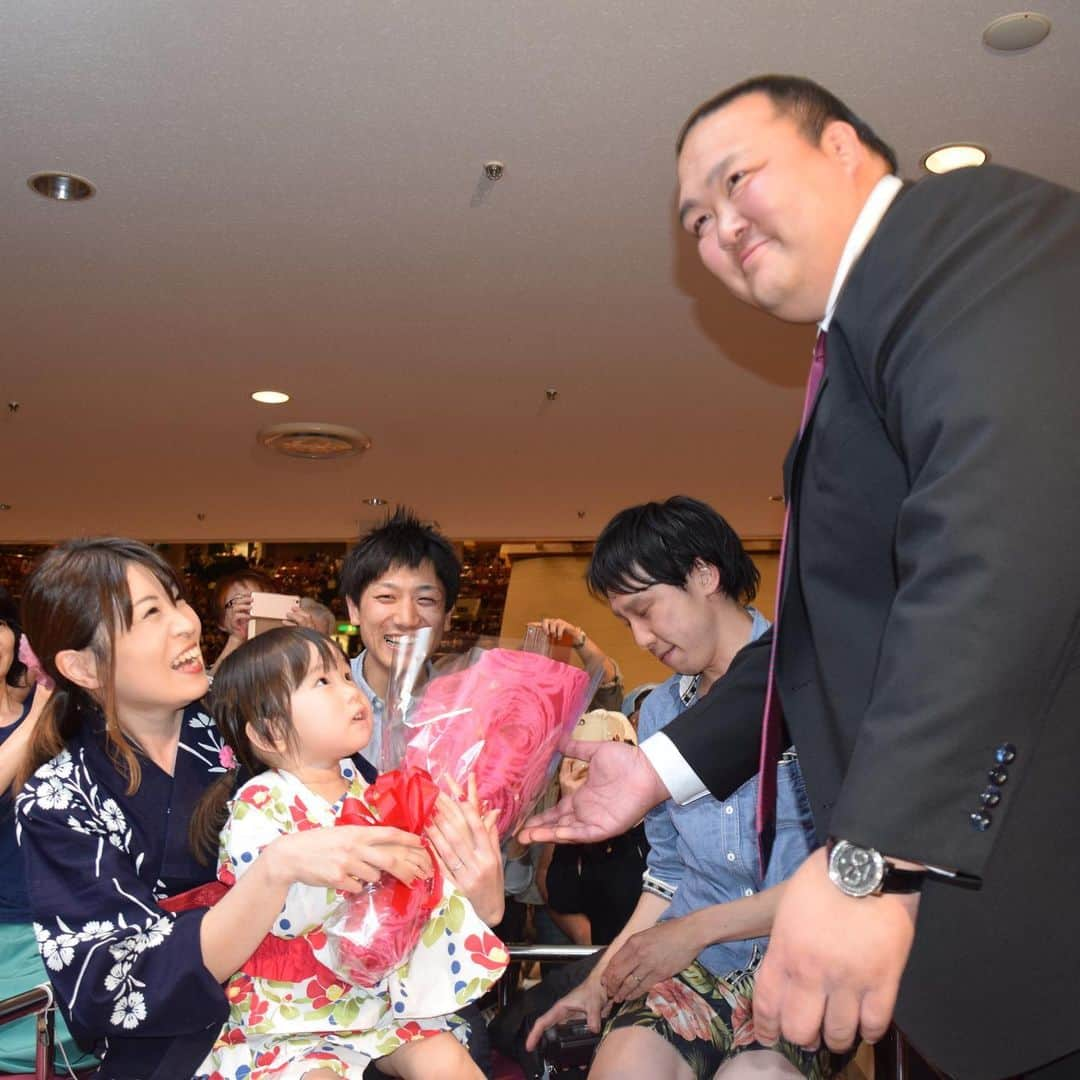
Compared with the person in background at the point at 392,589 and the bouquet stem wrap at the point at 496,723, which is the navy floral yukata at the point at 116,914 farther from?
the person in background at the point at 392,589

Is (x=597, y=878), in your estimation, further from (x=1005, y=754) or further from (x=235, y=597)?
(x=1005, y=754)

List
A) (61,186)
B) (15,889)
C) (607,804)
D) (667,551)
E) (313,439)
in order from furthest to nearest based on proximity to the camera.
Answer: (313,439)
(61,186)
(667,551)
(15,889)
(607,804)

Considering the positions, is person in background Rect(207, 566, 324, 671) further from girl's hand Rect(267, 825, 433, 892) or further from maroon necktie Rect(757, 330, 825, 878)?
maroon necktie Rect(757, 330, 825, 878)

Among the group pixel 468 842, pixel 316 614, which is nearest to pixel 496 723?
pixel 468 842

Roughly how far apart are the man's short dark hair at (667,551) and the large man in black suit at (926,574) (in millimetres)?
1015

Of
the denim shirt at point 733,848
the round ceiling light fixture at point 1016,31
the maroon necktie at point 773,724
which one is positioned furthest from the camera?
the round ceiling light fixture at point 1016,31

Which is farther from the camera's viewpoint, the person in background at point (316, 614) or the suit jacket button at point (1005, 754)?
the person in background at point (316, 614)

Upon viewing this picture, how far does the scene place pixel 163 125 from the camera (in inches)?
132

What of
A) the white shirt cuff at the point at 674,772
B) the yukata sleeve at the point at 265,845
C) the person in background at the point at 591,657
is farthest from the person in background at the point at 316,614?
the white shirt cuff at the point at 674,772

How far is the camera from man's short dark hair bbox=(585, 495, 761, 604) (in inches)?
86.4

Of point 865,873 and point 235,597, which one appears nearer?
point 865,873

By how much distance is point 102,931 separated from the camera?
1.49 meters

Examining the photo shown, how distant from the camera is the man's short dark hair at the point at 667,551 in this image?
7.20ft

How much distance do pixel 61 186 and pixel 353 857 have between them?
10.5 feet
